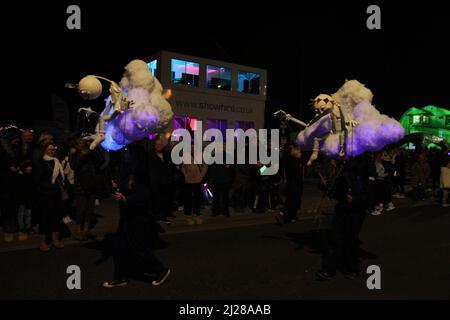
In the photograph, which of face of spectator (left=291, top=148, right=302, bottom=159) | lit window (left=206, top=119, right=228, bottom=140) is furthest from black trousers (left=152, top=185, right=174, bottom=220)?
lit window (left=206, top=119, right=228, bottom=140)

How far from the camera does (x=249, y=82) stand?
29.1 m

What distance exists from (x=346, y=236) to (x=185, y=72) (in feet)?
70.7

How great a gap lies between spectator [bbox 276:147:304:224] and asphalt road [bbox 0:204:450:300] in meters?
1.07

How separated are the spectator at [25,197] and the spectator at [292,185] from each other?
5406 mm

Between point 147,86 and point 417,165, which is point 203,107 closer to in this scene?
point 417,165

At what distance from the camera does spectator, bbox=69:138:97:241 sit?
26.8 ft

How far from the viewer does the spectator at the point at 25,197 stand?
8.11m

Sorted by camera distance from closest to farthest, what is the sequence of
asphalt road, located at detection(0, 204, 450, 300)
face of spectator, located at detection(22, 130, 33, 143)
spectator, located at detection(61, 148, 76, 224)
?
asphalt road, located at detection(0, 204, 450, 300) → face of spectator, located at detection(22, 130, 33, 143) → spectator, located at detection(61, 148, 76, 224)

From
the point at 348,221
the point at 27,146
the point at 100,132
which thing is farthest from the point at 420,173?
the point at 100,132

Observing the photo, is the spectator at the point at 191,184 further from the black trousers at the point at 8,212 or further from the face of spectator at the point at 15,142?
the black trousers at the point at 8,212

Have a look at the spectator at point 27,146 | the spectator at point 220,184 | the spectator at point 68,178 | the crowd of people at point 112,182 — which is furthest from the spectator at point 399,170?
the spectator at point 27,146

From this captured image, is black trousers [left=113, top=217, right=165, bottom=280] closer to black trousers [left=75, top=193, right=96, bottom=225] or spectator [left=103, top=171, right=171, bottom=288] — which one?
spectator [left=103, top=171, right=171, bottom=288]

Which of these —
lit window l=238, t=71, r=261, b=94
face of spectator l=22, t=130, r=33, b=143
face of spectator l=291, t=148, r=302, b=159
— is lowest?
face of spectator l=291, t=148, r=302, b=159

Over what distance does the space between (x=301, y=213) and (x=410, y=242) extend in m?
4.21
